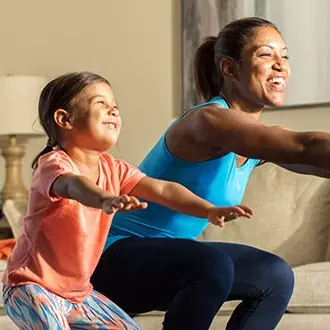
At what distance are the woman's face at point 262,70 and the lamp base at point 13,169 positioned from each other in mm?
2425

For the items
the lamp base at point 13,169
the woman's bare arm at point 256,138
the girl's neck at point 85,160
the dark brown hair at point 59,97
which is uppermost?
the dark brown hair at point 59,97

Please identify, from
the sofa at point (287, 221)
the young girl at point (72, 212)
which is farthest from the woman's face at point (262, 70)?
the sofa at point (287, 221)

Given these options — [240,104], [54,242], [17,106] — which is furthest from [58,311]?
[17,106]

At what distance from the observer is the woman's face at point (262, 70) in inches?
82.0

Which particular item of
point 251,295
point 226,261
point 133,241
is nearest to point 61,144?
point 133,241

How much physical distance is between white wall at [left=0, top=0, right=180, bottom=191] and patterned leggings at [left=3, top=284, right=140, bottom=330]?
256 cm

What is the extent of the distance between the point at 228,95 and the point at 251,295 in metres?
0.47

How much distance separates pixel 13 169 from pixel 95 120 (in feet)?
8.57

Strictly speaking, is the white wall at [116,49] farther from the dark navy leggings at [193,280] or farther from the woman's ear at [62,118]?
the woman's ear at [62,118]

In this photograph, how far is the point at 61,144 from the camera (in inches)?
75.0

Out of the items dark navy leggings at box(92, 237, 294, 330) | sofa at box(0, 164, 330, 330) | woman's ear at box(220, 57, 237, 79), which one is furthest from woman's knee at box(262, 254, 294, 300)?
sofa at box(0, 164, 330, 330)

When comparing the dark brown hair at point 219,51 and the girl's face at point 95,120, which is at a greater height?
the dark brown hair at point 219,51

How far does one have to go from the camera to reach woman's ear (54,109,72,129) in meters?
1.89

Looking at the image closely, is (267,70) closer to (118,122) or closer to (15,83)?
(118,122)
